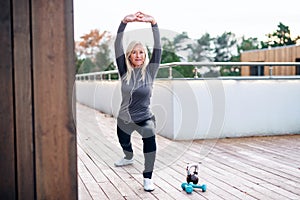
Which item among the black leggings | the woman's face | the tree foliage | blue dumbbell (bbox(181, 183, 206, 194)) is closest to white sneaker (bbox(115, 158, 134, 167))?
the black leggings

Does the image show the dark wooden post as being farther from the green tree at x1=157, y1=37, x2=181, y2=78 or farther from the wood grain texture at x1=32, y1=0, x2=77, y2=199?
the green tree at x1=157, y1=37, x2=181, y2=78

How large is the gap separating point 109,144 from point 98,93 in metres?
4.87

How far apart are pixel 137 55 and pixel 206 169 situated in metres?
1.17

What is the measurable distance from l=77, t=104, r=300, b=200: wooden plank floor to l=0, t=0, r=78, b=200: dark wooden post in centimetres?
96

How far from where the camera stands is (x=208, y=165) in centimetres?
342

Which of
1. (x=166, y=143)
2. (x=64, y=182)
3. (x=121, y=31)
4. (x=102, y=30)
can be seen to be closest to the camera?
(x=64, y=182)

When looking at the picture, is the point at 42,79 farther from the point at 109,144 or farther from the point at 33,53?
the point at 109,144

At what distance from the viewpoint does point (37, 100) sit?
4.93 feet

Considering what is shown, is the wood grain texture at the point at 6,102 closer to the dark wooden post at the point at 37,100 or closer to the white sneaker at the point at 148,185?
the dark wooden post at the point at 37,100

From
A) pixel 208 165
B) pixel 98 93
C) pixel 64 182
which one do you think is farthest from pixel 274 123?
pixel 98 93

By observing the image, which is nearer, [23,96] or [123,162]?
[23,96]

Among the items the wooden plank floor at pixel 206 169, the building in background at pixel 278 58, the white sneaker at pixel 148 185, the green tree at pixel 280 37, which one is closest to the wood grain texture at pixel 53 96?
the wooden plank floor at pixel 206 169

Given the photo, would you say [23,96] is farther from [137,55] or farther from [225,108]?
[225,108]

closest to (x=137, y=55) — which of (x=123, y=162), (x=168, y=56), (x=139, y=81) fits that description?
(x=139, y=81)
